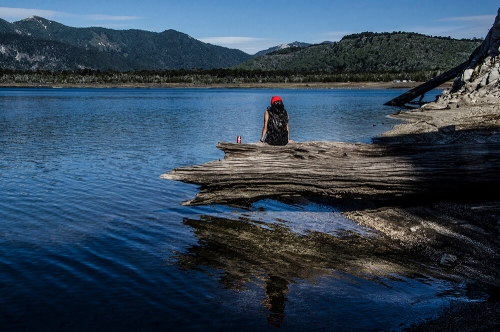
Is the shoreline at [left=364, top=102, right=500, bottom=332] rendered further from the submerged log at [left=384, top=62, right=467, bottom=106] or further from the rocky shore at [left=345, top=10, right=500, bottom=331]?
the submerged log at [left=384, top=62, right=467, bottom=106]

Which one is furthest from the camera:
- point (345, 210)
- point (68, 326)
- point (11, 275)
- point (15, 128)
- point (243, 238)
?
point (15, 128)

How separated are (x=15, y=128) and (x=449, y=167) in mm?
37314

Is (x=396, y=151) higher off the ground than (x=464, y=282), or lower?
higher

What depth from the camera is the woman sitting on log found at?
15.0 metres

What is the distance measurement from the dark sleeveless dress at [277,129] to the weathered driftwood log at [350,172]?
797 millimetres

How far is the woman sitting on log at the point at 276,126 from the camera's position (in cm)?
1501

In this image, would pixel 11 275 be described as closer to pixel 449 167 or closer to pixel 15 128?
pixel 449 167

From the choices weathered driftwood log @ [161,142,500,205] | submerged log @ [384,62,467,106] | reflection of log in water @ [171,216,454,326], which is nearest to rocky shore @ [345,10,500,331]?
weathered driftwood log @ [161,142,500,205]

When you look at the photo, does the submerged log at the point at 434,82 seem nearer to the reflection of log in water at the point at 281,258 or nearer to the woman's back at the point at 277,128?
the woman's back at the point at 277,128

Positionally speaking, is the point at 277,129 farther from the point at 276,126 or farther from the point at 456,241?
the point at 456,241

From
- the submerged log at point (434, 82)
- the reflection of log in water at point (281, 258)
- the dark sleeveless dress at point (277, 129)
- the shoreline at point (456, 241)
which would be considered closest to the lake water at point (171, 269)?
the reflection of log in water at point (281, 258)

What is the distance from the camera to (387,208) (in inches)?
491

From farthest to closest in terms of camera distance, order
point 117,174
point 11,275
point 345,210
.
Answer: point 117,174 < point 345,210 < point 11,275

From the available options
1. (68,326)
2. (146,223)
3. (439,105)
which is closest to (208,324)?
(68,326)
